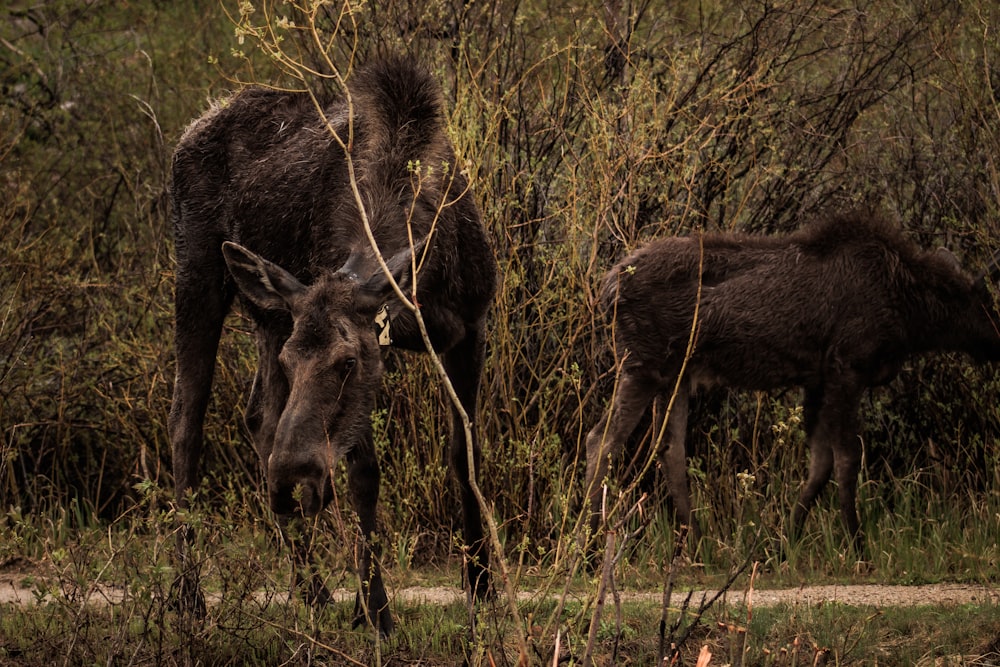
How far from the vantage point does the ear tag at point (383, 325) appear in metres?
5.75

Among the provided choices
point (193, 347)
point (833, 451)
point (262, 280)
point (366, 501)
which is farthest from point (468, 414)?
point (833, 451)

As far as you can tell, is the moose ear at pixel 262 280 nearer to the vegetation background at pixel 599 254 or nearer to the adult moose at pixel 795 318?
the vegetation background at pixel 599 254

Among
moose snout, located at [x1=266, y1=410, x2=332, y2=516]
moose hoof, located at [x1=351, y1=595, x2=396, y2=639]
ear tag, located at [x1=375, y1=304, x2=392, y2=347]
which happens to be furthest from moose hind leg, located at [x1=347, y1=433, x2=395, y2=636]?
moose snout, located at [x1=266, y1=410, x2=332, y2=516]

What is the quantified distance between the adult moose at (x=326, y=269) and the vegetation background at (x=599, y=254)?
113 centimetres

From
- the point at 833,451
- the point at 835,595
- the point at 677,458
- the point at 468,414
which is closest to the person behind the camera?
the point at 835,595

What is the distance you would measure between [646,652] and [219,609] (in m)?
1.79

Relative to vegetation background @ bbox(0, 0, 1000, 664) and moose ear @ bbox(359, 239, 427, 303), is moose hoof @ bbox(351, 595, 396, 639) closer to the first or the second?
moose ear @ bbox(359, 239, 427, 303)

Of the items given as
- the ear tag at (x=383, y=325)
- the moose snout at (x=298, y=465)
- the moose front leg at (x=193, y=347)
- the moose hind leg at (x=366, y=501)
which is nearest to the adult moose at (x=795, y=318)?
the moose hind leg at (x=366, y=501)

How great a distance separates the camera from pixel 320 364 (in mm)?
5441

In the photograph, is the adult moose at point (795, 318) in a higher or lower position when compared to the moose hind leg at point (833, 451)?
higher

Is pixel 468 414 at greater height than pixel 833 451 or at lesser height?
greater

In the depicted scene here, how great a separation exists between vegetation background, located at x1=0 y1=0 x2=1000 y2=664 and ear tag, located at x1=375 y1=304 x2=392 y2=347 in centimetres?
235

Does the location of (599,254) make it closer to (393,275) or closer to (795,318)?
(795,318)

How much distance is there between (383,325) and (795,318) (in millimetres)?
3205
